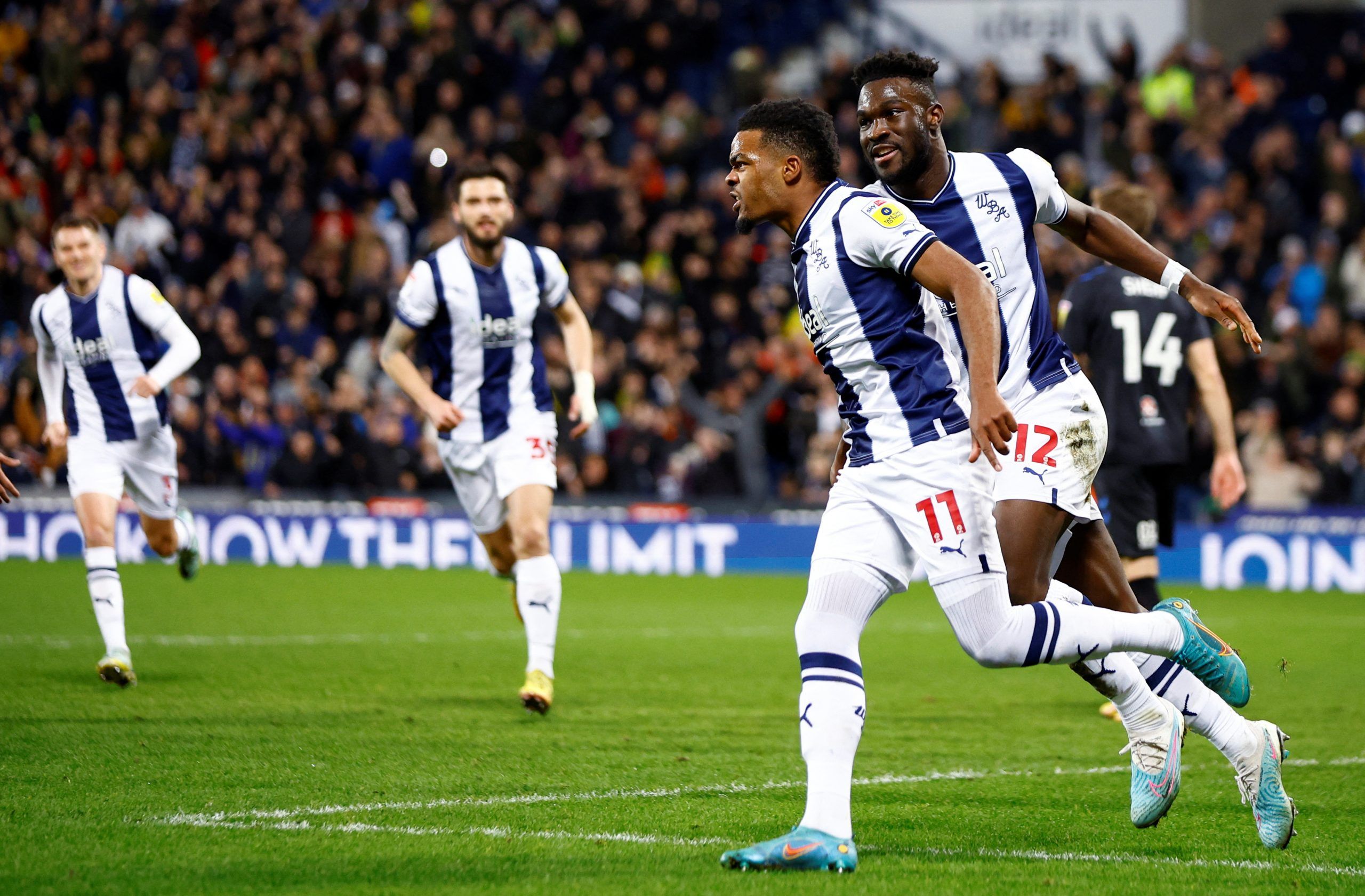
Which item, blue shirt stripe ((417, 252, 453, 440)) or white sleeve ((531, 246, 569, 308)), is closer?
blue shirt stripe ((417, 252, 453, 440))

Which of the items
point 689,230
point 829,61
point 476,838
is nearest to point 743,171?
point 476,838

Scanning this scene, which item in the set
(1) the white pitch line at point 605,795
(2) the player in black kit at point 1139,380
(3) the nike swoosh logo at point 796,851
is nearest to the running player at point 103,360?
(1) the white pitch line at point 605,795

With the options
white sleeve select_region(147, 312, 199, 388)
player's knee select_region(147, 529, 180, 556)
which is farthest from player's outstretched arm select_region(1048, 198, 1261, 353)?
player's knee select_region(147, 529, 180, 556)

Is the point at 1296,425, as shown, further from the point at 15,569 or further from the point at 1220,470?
the point at 15,569

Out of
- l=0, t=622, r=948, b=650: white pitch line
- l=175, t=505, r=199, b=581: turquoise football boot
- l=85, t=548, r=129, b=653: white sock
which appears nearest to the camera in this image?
l=85, t=548, r=129, b=653: white sock

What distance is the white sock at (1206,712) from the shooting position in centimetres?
523

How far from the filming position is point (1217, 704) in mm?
5301

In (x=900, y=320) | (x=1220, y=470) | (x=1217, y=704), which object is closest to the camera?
(x=900, y=320)

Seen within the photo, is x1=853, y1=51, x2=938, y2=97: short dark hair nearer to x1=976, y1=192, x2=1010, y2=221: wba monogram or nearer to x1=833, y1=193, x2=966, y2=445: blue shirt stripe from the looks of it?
x1=976, y1=192, x2=1010, y2=221: wba monogram

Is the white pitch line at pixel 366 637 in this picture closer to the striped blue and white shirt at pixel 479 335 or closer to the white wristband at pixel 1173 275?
the striped blue and white shirt at pixel 479 335

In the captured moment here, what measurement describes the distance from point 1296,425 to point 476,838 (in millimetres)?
14611

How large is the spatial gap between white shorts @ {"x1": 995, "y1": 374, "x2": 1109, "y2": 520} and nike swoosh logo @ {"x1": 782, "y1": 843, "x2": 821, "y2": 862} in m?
1.40

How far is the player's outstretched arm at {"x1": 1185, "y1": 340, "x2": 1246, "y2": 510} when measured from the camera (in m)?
7.61

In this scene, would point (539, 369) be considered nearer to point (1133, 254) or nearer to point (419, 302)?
point (419, 302)
